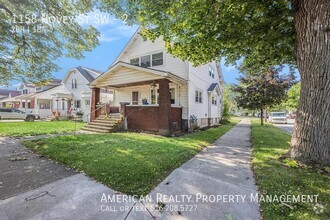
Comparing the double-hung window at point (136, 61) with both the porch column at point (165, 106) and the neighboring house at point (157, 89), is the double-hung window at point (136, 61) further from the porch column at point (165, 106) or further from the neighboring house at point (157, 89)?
the porch column at point (165, 106)

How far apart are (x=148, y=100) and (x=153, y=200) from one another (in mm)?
10977

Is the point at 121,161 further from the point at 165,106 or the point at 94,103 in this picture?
the point at 94,103

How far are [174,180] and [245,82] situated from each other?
60.1ft

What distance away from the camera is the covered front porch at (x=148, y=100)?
1027 centimetres

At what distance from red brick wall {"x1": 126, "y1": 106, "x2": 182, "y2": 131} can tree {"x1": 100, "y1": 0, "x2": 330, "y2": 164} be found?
410 centimetres

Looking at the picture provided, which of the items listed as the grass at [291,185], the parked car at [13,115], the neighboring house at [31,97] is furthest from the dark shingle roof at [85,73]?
the grass at [291,185]

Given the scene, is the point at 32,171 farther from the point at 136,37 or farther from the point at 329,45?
the point at 136,37

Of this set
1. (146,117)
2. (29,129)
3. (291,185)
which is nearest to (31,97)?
(29,129)

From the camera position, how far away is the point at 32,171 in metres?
4.44

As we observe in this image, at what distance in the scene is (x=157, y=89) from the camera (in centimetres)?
1324

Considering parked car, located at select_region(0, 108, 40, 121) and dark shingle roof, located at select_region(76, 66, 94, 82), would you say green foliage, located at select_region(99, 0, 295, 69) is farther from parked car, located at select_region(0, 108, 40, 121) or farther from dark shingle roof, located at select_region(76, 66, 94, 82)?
parked car, located at select_region(0, 108, 40, 121)

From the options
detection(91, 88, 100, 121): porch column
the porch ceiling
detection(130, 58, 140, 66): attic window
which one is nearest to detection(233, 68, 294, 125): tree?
the porch ceiling

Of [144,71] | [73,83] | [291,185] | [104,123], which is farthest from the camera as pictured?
[73,83]

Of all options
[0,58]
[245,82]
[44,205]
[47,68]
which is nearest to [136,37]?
[47,68]
